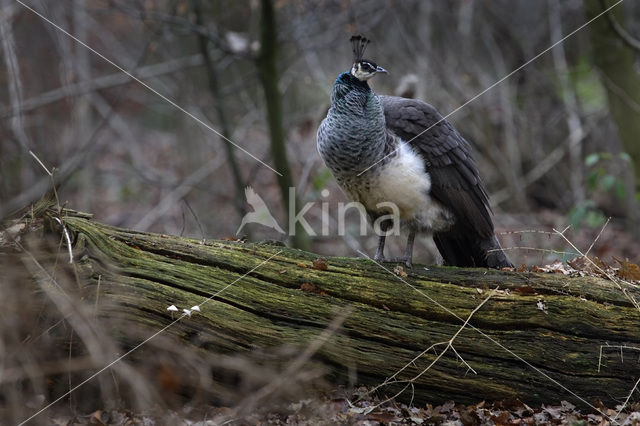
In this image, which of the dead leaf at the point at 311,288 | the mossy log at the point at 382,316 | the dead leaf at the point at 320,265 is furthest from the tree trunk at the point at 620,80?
the dead leaf at the point at 311,288

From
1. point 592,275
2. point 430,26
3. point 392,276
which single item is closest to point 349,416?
point 392,276

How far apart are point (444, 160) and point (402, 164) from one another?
1.15 ft

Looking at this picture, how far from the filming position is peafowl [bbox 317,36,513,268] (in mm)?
4473

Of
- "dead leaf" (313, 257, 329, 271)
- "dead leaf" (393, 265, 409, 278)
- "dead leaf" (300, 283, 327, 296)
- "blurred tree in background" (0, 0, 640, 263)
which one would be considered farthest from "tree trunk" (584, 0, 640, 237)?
"dead leaf" (300, 283, 327, 296)

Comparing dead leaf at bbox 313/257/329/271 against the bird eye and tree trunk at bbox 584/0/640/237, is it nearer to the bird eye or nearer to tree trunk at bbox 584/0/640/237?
the bird eye

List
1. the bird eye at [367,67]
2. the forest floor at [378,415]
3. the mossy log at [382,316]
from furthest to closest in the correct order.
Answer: the bird eye at [367,67]
the mossy log at [382,316]
the forest floor at [378,415]

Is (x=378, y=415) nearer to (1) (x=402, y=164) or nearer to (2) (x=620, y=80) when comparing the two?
(1) (x=402, y=164)

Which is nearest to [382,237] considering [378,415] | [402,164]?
[402,164]

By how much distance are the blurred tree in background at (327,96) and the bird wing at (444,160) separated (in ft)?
10.4

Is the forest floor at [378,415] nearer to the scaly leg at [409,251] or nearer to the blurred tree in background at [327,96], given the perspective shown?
the scaly leg at [409,251]

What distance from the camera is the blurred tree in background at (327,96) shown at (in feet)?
28.7

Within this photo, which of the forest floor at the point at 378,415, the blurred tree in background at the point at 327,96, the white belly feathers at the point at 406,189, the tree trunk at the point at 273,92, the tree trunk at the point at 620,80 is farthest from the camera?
the blurred tree in background at the point at 327,96

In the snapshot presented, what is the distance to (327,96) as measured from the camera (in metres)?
10.6

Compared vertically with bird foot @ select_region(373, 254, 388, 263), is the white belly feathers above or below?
above
